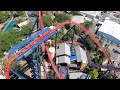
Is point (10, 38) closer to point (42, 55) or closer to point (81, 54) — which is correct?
point (42, 55)

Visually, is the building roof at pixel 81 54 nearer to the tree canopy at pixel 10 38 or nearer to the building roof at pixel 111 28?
the building roof at pixel 111 28

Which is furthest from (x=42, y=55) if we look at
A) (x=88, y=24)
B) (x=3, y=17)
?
(x=3, y=17)

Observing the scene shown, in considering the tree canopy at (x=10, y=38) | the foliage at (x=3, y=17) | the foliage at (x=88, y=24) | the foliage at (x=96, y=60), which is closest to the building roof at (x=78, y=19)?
the foliage at (x=88, y=24)

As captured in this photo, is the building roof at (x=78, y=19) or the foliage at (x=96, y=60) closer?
the foliage at (x=96, y=60)

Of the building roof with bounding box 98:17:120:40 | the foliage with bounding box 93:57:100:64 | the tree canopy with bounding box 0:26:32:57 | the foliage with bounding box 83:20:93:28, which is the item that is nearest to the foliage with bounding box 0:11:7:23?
the tree canopy with bounding box 0:26:32:57

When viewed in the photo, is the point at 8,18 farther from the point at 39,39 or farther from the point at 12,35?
the point at 39,39

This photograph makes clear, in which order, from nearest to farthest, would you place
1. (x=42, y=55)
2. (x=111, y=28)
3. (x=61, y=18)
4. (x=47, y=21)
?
(x=42, y=55), (x=47, y=21), (x=111, y=28), (x=61, y=18)
